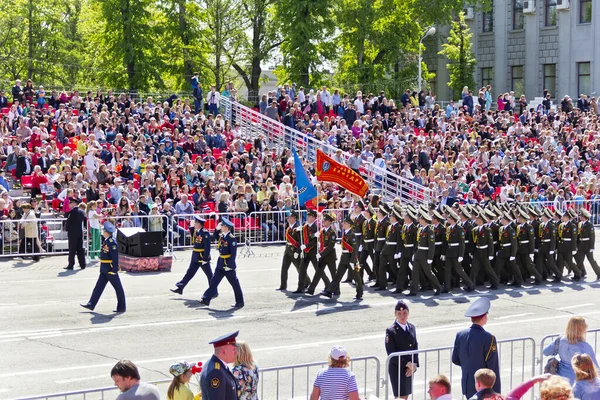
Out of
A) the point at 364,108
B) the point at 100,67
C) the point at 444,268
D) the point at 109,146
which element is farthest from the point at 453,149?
the point at 100,67

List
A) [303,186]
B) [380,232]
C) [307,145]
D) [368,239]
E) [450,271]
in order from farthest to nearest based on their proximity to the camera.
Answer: [307,145] → [303,186] → [368,239] → [380,232] → [450,271]

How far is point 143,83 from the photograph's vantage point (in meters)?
43.1

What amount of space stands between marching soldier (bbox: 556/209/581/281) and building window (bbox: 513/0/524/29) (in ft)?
115

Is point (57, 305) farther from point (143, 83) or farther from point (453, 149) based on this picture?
point (143, 83)

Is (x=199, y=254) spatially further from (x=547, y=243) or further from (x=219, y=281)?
(x=547, y=243)

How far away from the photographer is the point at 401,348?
10.6 meters

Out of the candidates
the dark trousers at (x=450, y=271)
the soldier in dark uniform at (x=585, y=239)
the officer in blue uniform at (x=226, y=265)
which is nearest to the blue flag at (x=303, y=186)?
the officer in blue uniform at (x=226, y=265)

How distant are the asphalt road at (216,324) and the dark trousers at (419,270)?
241 mm

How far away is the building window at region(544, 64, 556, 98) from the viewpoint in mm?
52125

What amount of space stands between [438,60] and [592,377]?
51.0 meters

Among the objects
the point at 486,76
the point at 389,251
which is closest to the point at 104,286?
the point at 389,251

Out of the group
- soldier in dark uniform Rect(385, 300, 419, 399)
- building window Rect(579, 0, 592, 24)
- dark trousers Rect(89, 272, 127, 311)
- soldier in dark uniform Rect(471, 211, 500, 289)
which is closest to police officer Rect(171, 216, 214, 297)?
dark trousers Rect(89, 272, 127, 311)

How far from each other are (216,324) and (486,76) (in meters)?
43.1

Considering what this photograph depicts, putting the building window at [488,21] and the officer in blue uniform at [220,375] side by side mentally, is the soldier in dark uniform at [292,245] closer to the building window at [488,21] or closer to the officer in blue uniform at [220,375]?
the officer in blue uniform at [220,375]
